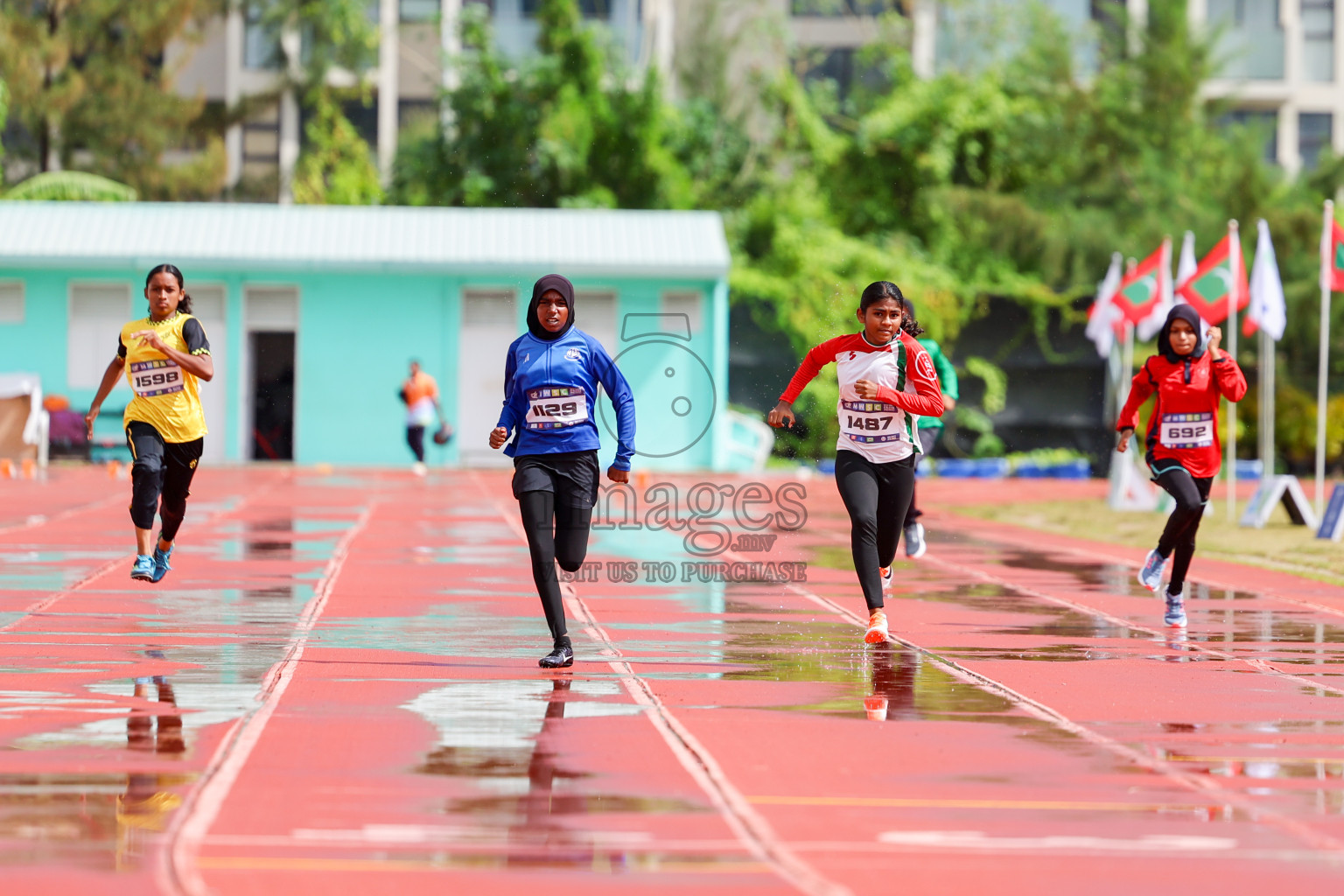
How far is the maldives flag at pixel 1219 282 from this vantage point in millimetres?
21109

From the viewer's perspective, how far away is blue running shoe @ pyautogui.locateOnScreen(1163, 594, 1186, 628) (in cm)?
1102

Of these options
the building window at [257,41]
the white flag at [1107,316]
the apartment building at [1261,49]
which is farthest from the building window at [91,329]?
the apartment building at [1261,49]

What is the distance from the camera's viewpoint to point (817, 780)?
6.35 meters

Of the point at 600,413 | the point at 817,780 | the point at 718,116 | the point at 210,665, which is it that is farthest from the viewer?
the point at 718,116

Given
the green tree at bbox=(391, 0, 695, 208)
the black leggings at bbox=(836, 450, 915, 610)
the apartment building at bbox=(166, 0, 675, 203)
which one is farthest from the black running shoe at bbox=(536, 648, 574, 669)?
the apartment building at bbox=(166, 0, 675, 203)

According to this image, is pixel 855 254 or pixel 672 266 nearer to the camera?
pixel 672 266

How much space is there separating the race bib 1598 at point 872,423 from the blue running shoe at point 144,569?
15.3 ft

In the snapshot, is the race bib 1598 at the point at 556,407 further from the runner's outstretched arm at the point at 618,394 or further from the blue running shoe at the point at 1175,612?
the blue running shoe at the point at 1175,612

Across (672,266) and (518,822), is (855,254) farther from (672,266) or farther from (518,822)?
(518,822)

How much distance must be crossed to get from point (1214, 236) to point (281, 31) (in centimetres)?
2897

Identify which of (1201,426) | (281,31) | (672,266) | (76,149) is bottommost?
(1201,426)

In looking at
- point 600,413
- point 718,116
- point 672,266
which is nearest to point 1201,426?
point 600,413

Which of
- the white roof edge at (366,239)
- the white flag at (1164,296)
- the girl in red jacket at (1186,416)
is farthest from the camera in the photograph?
the white roof edge at (366,239)

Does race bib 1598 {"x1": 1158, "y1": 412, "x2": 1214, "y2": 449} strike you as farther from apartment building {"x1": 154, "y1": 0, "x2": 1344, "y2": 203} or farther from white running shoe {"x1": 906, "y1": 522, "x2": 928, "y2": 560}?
apartment building {"x1": 154, "y1": 0, "x2": 1344, "y2": 203}
